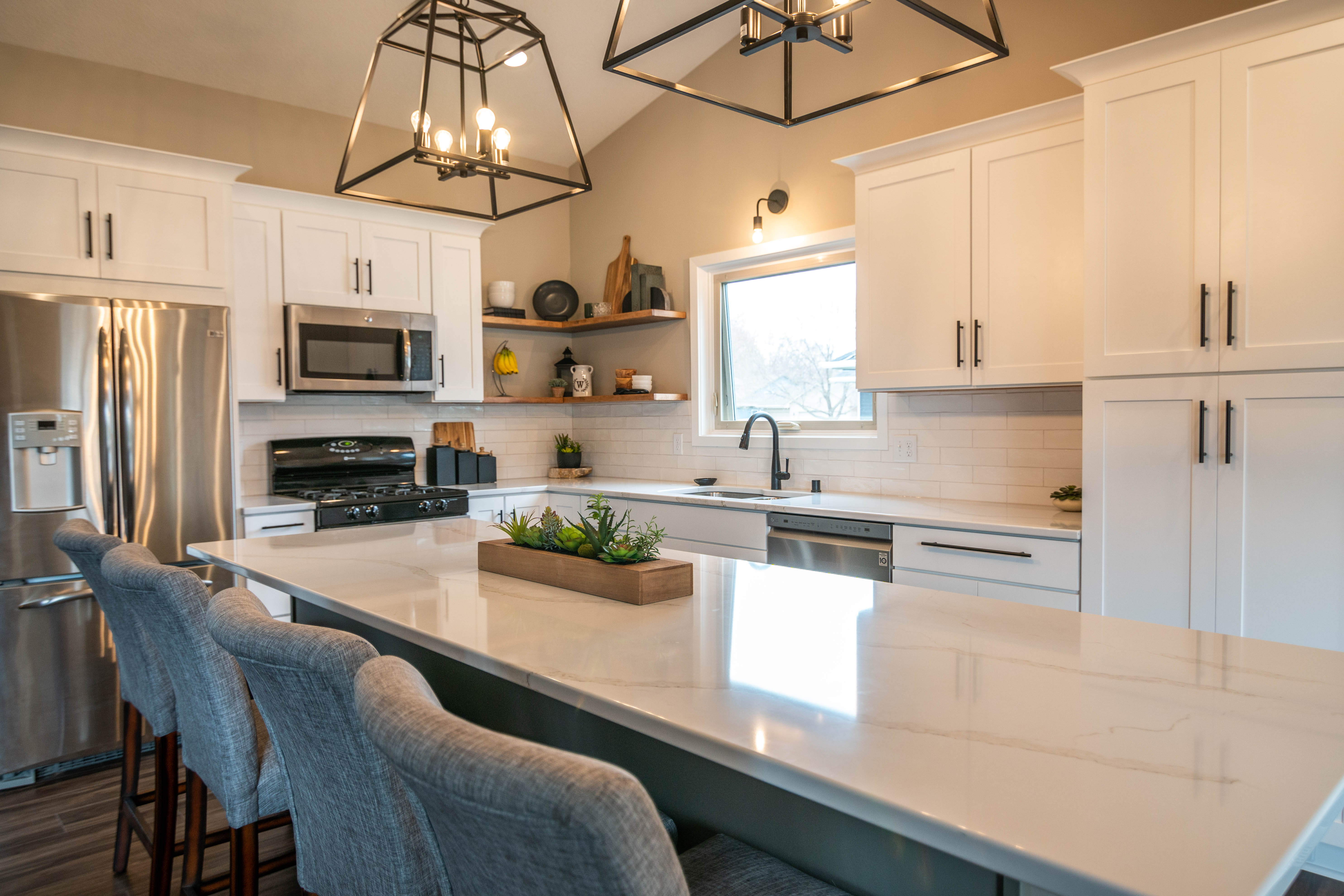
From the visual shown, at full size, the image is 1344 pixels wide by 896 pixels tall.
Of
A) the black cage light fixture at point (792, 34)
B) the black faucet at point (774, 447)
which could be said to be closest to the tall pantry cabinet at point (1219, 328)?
the black cage light fixture at point (792, 34)

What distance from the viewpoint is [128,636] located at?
1843 mm

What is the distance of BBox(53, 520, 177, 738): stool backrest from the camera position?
1.79 metres

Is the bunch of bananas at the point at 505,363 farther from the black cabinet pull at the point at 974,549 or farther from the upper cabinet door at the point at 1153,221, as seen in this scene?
the upper cabinet door at the point at 1153,221

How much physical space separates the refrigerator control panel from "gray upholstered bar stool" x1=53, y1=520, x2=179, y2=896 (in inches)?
52.4

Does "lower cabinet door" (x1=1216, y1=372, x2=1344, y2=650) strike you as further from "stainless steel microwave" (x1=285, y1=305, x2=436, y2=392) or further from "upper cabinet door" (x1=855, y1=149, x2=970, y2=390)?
"stainless steel microwave" (x1=285, y1=305, x2=436, y2=392)

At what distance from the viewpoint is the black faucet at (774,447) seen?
13.7ft

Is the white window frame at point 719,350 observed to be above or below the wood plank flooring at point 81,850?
above

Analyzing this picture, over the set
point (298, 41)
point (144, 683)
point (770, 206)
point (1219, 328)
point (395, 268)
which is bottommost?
point (144, 683)

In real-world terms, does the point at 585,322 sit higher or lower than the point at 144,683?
higher

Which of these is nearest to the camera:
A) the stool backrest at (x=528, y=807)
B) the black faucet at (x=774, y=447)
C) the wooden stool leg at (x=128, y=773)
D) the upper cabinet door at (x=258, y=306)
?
the stool backrest at (x=528, y=807)

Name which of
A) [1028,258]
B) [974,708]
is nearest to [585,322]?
[1028,258]

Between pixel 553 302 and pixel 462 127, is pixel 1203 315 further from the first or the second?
pixel 553 302

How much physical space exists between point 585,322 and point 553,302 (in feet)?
1.28

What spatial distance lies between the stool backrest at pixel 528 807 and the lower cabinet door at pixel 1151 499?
237cm
